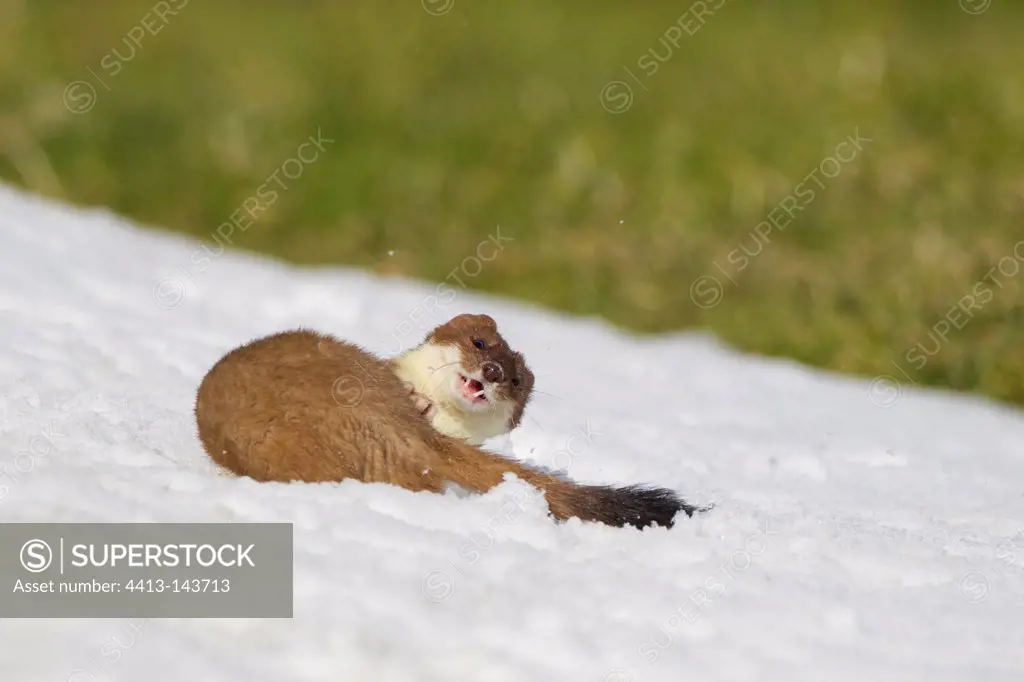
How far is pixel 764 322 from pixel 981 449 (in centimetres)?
345

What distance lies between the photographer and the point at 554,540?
3.86m

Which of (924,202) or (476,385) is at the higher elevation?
(924,202)

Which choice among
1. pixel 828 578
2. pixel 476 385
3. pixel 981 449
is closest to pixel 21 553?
pixel 476 385

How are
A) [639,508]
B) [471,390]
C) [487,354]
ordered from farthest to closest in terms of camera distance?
[487,354] → [471,390] → [639,508]

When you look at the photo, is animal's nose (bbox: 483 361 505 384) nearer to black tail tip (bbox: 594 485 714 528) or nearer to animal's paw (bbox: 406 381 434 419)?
animal's paw (bbox: 406 381 434 419)

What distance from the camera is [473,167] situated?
1248cm

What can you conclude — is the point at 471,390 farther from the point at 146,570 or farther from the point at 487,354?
the point at 146,570

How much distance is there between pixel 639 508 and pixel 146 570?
147 centimetres

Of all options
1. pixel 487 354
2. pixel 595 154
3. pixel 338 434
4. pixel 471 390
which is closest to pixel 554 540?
pixel 338 434

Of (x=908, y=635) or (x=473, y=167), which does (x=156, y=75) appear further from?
(x=908, y=635)

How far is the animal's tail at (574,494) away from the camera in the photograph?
160 inches

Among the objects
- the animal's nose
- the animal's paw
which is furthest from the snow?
the animal's nose

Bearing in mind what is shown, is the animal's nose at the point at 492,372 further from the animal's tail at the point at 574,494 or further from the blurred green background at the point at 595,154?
the blurred green background at the point at 595,154

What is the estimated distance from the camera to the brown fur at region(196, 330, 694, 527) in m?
3.93
